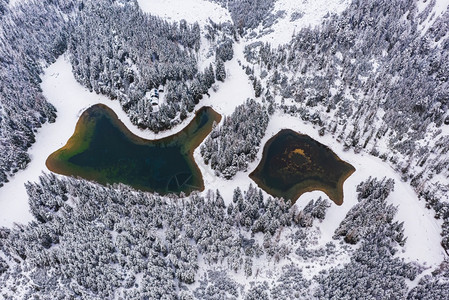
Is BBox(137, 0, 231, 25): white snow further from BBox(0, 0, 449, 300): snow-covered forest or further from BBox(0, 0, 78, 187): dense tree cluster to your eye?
BBox(0, 0, 78, 187): dense tree cluster

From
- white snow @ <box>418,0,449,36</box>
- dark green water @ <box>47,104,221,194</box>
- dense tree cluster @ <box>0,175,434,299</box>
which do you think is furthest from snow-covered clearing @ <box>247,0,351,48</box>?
dense tree cluster @ <box>0,175,434,299</box>

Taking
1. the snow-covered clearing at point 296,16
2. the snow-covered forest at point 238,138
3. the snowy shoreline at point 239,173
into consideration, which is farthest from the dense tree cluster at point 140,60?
the snow-covered clearing at point 296,16

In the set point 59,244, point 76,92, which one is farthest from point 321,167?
point 76,92

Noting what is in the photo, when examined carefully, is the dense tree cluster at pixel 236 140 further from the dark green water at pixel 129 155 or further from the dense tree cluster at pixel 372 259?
the dense tree cluster at pixel 372 259

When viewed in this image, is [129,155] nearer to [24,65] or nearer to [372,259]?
[24,65]

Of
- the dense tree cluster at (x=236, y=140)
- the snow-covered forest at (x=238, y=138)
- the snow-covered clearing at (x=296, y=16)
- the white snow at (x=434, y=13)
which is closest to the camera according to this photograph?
the snow-covered forest at (x=238, y=138)

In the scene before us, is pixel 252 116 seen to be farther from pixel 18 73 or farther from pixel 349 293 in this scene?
pixel 18 73

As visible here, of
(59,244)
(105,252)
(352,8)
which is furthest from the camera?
(352,8)

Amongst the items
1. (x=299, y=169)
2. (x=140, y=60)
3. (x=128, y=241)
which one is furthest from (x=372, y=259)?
(x=140, y=60)
